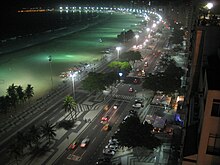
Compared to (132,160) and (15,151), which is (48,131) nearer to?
(15,151)

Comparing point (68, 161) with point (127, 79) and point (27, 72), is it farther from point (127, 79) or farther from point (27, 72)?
point (27, 72)

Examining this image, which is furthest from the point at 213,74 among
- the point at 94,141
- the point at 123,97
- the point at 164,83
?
the point at 123,97

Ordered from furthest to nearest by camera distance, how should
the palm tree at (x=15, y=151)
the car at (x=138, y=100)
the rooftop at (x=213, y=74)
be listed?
A: the car at (x=138, y=100), the palm tree at (x=15, y=151), the rooftop at (x=213, y=74)

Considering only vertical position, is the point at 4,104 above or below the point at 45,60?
above

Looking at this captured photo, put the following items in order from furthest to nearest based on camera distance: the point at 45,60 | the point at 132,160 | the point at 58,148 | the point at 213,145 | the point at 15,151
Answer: the point at 45,60
the point at 58,148
the point at 132,160
the point at 15,151
the point at 213,145

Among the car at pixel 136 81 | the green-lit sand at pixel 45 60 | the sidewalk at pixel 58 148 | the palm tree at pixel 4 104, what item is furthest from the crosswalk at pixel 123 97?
the palm tree at pixel 4 104

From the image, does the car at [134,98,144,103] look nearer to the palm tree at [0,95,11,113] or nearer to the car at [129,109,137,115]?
the car at [129,109,137,115]

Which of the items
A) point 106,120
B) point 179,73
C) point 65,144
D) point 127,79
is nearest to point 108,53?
point 127,79

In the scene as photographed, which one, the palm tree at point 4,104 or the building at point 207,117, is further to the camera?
the palm tree at point 4,104

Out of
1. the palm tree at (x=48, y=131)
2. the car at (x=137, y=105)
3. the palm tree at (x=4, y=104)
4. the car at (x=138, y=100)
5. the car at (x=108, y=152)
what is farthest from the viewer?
the car at (x=138, y=100)

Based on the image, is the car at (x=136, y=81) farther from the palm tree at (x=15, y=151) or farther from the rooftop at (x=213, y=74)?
the rooftop at (x=213, y=74)
